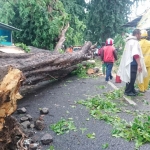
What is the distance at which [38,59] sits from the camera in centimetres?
615

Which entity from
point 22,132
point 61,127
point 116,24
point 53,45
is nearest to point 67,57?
point 61,127

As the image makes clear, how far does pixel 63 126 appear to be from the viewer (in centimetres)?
413

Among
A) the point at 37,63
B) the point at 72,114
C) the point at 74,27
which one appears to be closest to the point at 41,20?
the point at 74,27

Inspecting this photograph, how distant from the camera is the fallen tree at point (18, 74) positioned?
291 cm

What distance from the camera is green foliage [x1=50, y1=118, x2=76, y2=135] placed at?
3.93 meters

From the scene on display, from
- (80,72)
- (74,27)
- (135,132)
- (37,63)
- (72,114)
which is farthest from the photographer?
(74,27)

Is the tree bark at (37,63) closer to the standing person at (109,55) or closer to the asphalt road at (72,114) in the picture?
the asphalt road at (72,114)

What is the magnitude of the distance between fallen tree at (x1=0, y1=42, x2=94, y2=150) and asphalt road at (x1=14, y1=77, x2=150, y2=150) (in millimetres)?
471

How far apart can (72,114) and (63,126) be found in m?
0.66

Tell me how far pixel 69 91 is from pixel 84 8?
18.3m

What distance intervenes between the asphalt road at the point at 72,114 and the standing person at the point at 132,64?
976mm

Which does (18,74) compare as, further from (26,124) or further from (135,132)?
(135,132)

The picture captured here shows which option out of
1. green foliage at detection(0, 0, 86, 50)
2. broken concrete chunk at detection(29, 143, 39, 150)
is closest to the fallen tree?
broken concrete chunk at detection(29, 143, 39, 150)

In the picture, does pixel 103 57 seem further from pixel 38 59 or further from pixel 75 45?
pixel 75 45
